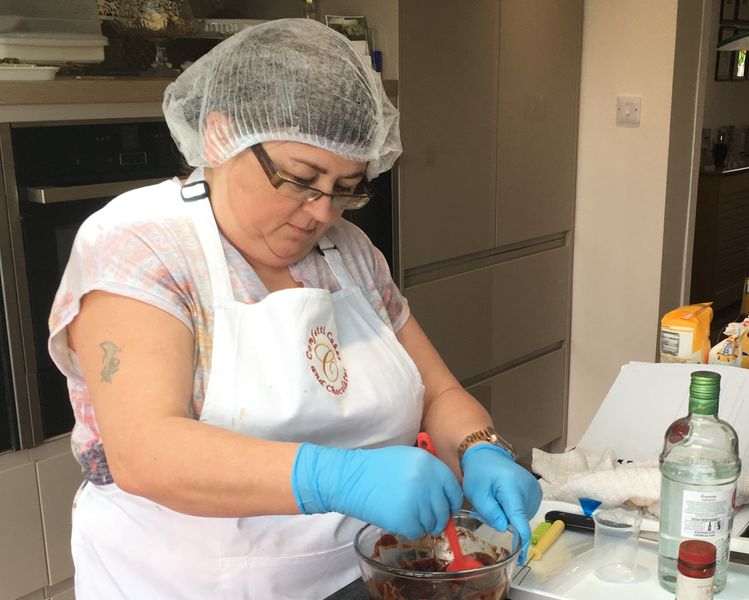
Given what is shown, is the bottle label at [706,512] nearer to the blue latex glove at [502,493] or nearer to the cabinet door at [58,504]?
the blue latex glove at [502,493]

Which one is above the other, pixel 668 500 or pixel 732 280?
pixel 668 500

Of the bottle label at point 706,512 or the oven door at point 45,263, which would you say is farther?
the oven door at point 45,263

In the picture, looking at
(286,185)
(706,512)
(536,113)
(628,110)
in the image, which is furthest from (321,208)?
(628,110)

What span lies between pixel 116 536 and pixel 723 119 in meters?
5.39

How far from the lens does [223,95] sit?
1.15 m

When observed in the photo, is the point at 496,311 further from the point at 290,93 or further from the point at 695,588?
the point at 695,588

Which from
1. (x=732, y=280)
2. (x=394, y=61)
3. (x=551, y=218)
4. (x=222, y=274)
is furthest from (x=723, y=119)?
(x=222, y=274)

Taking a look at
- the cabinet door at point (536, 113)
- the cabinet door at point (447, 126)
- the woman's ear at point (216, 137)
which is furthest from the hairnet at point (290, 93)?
the cabinet door at point (536, 113)

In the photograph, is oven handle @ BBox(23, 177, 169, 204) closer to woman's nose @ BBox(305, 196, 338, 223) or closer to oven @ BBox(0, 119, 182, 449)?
oven @ BBox(0, 119, 182, 449)

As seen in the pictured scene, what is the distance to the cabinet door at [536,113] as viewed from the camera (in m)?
2.63

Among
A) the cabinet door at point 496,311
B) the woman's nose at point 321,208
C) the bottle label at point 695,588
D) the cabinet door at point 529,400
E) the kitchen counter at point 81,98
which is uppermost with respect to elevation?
the kitchen counter at point 81,98

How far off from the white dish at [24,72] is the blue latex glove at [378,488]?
109cm

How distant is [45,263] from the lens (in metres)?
1.73

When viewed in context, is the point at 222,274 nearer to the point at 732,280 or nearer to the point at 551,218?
the point at 551,218
